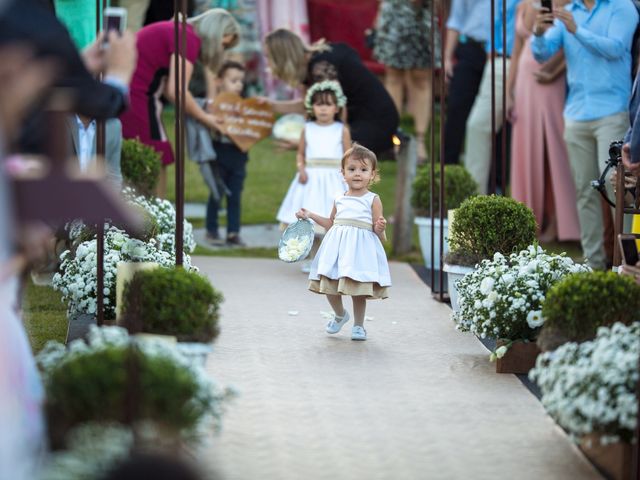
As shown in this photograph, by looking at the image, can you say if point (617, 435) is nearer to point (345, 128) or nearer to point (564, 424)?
point (564, 424)

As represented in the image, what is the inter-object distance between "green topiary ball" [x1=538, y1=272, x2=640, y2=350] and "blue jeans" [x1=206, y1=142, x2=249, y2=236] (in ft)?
18.5

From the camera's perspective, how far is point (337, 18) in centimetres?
1552

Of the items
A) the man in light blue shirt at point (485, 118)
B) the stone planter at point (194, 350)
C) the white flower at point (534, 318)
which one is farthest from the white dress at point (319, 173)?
the stone planter at point (194, 350)

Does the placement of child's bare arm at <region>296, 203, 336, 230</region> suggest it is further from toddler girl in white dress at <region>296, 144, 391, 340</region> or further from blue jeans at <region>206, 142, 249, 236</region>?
blue jeans at <region>206, 142, 249, 236</region>

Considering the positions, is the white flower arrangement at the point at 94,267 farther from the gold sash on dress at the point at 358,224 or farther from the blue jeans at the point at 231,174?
the blue jeans at the point at 231,174

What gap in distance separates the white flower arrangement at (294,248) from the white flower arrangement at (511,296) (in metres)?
1.12

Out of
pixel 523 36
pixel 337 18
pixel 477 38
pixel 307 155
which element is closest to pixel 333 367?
pixel 307 155

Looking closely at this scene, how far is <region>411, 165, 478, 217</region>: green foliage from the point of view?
9344 mm

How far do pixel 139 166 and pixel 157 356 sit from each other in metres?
4.62

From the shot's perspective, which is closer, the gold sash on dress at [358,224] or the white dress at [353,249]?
the white dress at [353,249]

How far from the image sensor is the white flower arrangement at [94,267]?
6680 millimetres

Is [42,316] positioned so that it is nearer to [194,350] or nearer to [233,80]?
[194,350]

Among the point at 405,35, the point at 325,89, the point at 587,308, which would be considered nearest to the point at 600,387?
the point at 587,308

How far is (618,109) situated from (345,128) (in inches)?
74.8
